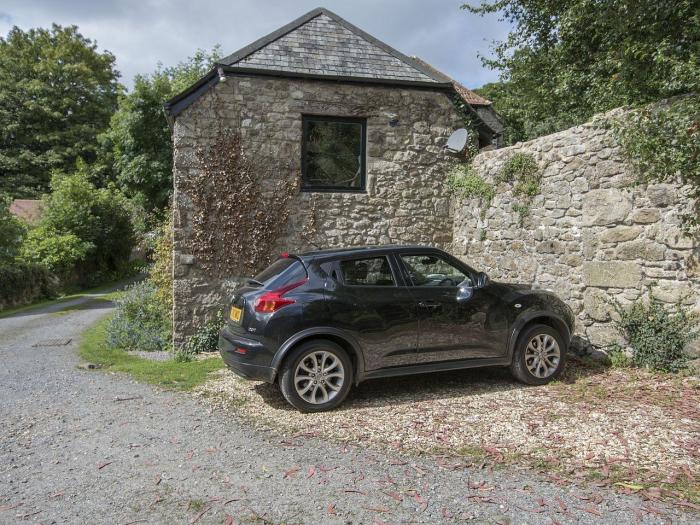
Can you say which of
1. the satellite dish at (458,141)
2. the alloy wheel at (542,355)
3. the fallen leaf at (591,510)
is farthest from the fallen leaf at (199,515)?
the satellite dish at (458,141)

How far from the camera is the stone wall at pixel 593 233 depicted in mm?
6547

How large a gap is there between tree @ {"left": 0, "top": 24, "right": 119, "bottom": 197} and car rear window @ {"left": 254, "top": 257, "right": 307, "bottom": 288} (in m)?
35.2

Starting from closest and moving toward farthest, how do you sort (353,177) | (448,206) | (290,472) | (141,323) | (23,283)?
(290,472) → (353,177) → (448,206) → (141,323) → (23,283)

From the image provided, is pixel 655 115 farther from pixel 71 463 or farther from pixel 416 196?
pixel 71 463

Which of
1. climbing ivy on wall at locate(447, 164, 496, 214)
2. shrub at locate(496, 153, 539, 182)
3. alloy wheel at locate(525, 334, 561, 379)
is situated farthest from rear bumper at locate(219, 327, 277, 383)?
climbing ivy on wall at locate(447, 164, 496, 214)

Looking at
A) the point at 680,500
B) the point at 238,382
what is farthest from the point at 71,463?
the point at 680,500

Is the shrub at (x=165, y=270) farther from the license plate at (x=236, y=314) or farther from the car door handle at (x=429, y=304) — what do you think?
the car door handle at (x=429, y=304)

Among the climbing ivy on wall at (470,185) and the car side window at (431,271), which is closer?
the car side window at (431,271)

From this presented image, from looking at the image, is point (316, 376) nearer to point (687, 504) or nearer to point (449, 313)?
point (449, 313)

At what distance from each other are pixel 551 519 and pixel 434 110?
8486 mm

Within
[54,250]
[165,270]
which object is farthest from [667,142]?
[54,250]

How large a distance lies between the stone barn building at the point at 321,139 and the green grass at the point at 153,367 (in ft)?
3.17

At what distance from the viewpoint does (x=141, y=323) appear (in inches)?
429

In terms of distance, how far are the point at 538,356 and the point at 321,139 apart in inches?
226
